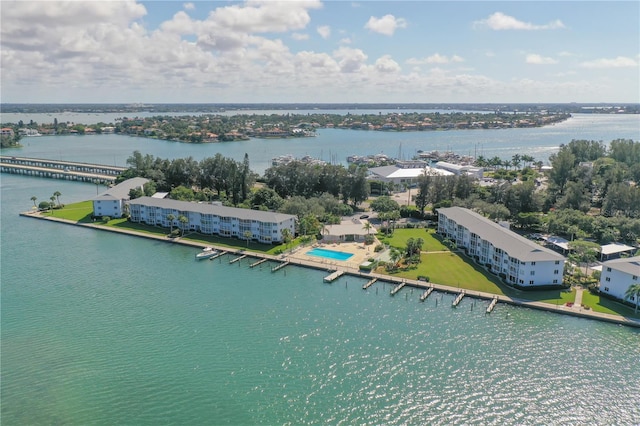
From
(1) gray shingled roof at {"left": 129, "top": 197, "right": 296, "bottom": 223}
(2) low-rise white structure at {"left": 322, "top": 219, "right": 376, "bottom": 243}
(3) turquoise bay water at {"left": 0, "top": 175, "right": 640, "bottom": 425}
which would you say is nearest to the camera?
(3) turquoise bay water at {"left": 0, "top": 175, "right": 640, "bottom": 425}

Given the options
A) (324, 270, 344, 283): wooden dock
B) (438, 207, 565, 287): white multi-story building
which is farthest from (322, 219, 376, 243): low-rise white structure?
(438, 207, 565, 287): white multi-story building

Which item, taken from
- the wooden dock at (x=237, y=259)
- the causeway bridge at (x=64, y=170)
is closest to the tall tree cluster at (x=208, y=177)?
the wooden dock at (x=237, y=259)

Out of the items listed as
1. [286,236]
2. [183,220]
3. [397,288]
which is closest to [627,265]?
[397,288]

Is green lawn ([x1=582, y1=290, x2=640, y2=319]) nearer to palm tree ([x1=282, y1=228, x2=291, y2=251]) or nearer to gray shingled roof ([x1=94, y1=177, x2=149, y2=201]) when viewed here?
palm tree ([x1=282, y1=228, x2=291, y2=251])

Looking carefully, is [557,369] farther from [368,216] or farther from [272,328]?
[368,216]

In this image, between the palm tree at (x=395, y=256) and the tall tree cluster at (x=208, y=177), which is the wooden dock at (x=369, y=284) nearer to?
the palm tree at (x=395, y=256)
